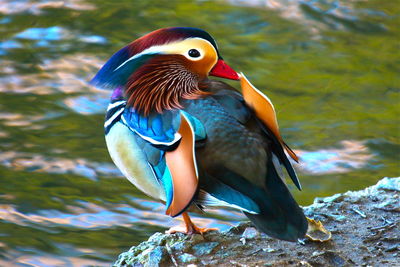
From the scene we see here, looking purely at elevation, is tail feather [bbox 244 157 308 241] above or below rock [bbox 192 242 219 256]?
above

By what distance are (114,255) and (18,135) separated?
1.94m

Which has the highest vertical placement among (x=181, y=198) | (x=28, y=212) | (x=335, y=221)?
(x=181, y=198)

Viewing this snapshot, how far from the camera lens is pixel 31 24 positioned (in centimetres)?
849

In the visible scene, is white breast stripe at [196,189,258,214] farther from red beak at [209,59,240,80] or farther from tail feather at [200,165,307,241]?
red beak at [209,59,240,80]

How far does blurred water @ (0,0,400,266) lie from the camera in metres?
5.41

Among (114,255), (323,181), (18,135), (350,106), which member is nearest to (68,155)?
(18,135)

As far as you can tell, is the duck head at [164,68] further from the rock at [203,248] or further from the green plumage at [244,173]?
the rock at [203,248]

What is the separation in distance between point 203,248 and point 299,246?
45 centimetres

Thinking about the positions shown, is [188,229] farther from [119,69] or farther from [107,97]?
[107,97]

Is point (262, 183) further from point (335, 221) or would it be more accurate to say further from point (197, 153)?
point (335, 221)

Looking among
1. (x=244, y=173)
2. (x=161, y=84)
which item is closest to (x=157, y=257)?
(x=244, y=173)

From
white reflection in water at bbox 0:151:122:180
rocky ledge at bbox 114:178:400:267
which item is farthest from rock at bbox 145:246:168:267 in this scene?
white reflection in water at bbox 0:151:122:180

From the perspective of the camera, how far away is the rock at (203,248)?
11.4ft

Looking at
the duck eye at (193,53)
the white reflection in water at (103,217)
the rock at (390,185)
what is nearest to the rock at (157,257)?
the duck eye at (193,53)
